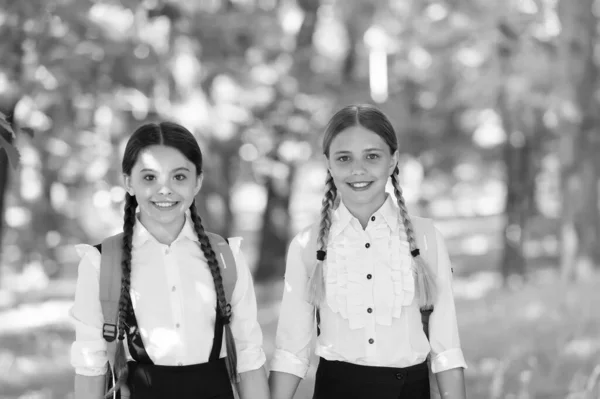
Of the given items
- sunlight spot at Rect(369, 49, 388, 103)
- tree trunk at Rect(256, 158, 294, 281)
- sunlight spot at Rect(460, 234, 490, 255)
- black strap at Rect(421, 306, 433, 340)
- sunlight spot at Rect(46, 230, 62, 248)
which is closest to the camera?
black strap at Rect(421, 306, 433, 340)

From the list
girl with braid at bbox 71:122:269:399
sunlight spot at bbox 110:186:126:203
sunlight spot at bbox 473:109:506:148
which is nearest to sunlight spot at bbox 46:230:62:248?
sunlight spot at bbox 110:186:126:203

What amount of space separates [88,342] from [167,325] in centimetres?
28

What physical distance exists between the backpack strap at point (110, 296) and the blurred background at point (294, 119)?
560 mm

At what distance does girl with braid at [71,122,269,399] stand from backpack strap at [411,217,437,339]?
64 centimetres

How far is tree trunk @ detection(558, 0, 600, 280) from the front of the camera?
11.2 m

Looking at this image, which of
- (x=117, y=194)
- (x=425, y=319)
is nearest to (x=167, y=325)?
(x=425, y=319)

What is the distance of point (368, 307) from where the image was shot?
11.6 feet

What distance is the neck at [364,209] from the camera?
3.63m

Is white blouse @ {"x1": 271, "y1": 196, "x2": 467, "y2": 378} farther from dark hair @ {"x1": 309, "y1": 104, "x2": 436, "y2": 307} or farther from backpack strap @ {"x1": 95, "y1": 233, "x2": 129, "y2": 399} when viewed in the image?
backpack strap @ {"x1": 95, "y1": 233, "x2": 129, "y2": 399}

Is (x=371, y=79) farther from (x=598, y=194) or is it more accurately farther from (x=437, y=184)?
(x=437, y=184)

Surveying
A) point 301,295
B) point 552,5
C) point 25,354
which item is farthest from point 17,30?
point 552,5

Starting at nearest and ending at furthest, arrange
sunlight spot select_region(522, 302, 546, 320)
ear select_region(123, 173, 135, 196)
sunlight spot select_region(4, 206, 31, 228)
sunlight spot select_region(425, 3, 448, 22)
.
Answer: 1. ear select_region(123, 173, 135, 196)
2. sunlight spot select_region(522, 302, 546, 320)
3. sunlight spot select_region(425, 3, 448, 22)
4. sunlight spot select_region(4, 206, 31, 228)

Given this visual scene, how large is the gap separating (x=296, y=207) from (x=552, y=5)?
17759 mm

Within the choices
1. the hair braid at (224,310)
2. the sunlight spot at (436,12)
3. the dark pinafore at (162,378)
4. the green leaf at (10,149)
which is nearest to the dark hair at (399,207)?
the hair braid at (224,310)
